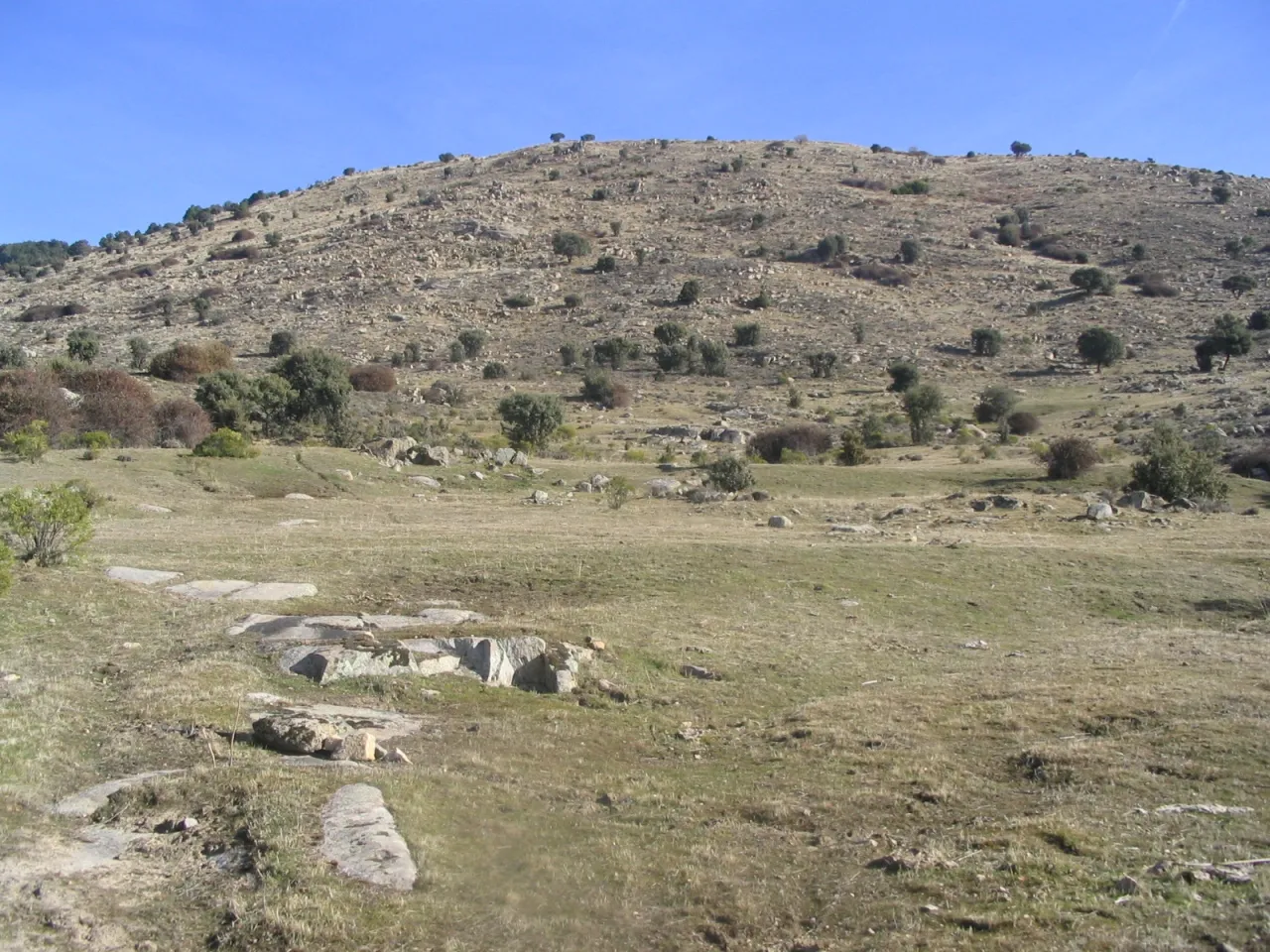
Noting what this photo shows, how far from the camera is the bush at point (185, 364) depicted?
51938 mm

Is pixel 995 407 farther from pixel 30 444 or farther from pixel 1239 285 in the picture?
pixel 30 444

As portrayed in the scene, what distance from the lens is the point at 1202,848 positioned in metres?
6.38

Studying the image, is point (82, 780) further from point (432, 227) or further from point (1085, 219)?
point (1085, 219)

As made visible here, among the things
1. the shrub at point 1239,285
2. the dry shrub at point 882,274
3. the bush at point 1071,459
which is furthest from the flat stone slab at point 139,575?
the shrub at point 1239,285

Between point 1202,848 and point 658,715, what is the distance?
6.03 m

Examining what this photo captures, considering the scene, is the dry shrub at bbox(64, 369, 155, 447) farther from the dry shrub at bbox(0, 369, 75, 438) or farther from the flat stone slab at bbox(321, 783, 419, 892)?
the flat stone slab at bbox(321, 783, 419, 892)

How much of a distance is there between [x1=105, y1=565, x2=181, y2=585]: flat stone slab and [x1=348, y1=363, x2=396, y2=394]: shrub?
39075 mm

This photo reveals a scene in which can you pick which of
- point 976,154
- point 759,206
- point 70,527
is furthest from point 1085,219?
point 70,527

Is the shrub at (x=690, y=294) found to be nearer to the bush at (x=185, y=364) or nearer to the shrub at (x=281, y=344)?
the shrub at (x=281, y=344)

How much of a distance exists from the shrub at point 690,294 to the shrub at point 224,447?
47856 millimetres

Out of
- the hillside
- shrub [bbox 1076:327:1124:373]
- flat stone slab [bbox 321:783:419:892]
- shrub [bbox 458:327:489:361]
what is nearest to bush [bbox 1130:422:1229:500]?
the hillside

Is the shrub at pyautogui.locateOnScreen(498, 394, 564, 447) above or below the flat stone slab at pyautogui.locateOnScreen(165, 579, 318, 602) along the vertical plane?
above

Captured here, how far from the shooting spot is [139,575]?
50.9 ft

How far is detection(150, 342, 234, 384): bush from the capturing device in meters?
51.9
